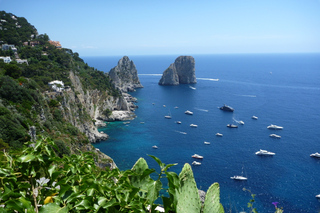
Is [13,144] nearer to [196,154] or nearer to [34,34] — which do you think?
[196,154]

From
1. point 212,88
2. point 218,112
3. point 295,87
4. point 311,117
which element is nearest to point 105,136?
point 218,112

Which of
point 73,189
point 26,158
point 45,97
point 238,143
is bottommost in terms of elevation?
point 238,143

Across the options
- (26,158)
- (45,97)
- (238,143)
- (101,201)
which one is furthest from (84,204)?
(238,143)

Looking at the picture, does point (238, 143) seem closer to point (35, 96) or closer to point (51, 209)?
point (35, 96)

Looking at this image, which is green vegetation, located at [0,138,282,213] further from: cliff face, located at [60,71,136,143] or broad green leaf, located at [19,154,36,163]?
cliff face, located at [60,71,136,143]

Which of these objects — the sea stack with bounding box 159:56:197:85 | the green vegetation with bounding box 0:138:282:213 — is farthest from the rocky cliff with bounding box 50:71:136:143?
the sea stack with bounding box 159:56:197:85
